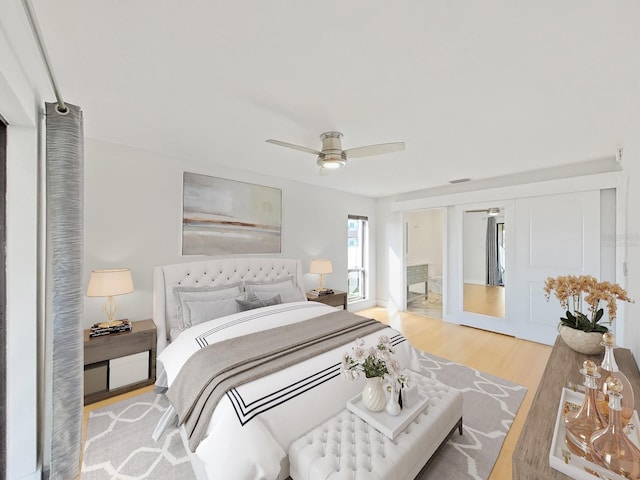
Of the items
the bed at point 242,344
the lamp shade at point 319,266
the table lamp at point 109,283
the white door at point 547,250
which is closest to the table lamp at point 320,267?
the lamp shade at point 319,266

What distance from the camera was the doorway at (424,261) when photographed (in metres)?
5.61

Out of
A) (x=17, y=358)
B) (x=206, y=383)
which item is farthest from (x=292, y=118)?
(x=17, y=358)

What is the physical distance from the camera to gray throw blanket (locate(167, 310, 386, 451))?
63.0 inches

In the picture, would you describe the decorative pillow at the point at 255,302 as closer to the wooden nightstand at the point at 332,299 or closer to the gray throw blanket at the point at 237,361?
the gray throw blanket at the point at 237,361

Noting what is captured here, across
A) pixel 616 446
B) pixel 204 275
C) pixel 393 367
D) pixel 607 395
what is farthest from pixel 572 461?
pixel 204 275

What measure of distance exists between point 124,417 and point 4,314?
4.53ft

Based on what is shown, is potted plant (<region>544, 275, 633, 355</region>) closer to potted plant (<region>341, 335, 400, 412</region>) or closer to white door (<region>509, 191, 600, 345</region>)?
potted plant (<region>341, 335, 400, 412</region>)

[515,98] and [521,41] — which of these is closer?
[521,41]

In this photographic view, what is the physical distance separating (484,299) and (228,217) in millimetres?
4277

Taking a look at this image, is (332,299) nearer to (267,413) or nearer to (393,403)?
(393,403)

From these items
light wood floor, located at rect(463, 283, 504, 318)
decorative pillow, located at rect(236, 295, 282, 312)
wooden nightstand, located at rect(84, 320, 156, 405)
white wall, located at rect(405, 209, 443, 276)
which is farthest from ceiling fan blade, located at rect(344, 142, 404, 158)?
white wall, located at rect(405, 209, 443, 276)

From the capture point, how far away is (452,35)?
1285mm

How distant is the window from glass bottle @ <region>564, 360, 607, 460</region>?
4278mm

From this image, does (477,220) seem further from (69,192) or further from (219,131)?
(69,192)
